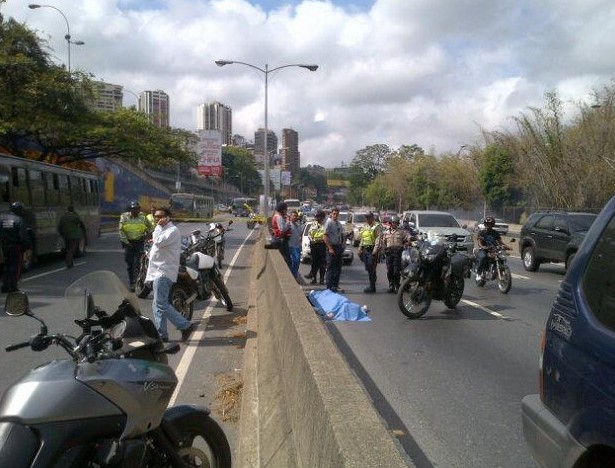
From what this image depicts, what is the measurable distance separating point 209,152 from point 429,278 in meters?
31.2

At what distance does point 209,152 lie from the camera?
39531mm

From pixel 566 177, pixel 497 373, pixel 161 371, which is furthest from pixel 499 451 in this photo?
pixel 566 177

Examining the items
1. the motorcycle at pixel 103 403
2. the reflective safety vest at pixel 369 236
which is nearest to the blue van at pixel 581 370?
the motorcycle at pixel 103 403

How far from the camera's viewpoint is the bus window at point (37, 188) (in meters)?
17.3

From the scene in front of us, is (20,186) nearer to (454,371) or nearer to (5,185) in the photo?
(5,185)

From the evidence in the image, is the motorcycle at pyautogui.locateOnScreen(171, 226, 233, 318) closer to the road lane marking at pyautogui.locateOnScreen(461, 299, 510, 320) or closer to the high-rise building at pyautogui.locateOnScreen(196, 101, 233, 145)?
the road lane marking at pyautogui.locateOnScreen(461, 299, 510, 320)

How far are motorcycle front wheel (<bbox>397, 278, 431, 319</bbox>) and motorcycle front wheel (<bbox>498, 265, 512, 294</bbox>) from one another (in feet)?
11.3

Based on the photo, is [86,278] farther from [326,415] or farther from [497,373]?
[497,373]

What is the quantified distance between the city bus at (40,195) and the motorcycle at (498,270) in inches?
401

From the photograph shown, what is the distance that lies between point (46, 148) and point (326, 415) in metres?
30.5

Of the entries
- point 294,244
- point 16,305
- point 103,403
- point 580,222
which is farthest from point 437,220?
point 103,403

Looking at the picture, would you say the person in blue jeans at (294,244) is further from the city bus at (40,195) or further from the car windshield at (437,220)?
the car windshield at (437,220)

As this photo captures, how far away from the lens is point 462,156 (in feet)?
213

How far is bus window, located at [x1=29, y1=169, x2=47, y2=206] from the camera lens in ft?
56.9
